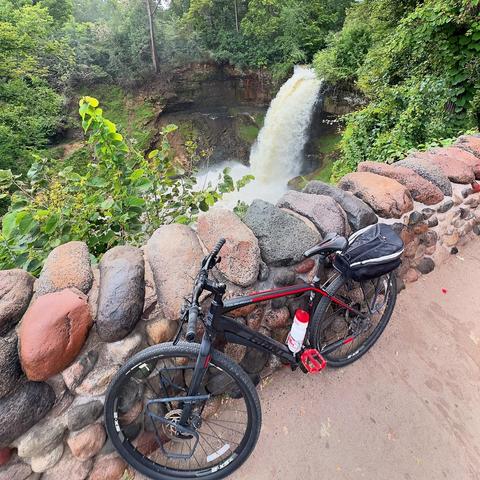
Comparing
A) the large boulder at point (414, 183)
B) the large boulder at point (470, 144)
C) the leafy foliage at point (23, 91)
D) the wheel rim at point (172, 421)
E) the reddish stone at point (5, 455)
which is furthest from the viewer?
the leafy foliage at point (23, 91)

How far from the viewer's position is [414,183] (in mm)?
2193

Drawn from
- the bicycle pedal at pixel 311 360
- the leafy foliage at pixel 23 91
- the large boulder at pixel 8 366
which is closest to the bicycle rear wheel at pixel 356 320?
the bicycle pedal at pixel 311 360

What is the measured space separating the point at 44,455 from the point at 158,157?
1.79 metres

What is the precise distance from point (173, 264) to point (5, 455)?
0.95 m

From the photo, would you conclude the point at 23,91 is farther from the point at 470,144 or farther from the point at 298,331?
the point at 298,331

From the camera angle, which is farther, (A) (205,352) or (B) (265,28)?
(B) (265,28)

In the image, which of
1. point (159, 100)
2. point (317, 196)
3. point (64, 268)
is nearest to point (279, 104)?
point (159, 100)

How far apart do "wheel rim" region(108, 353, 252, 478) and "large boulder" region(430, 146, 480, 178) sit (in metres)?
Answer: 2.51

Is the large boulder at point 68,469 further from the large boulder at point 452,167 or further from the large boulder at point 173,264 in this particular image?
the large boulder at point 452,167

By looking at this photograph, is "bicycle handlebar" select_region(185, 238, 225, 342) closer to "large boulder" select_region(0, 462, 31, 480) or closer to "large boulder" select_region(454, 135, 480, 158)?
"large boulder" select_region(0, 462, 31, 480)

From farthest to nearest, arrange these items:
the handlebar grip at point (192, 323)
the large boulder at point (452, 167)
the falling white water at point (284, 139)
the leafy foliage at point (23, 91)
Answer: the falling white water at point (284, 139), the leafy foliage at point (23, 91), the large boulder at point (452, 167), the handlebar grip at point (192, 323)

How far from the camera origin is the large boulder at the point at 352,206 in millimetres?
1861

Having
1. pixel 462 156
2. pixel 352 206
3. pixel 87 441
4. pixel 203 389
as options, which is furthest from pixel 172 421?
pixel 462 156

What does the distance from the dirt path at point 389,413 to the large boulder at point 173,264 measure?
0.88 metres
